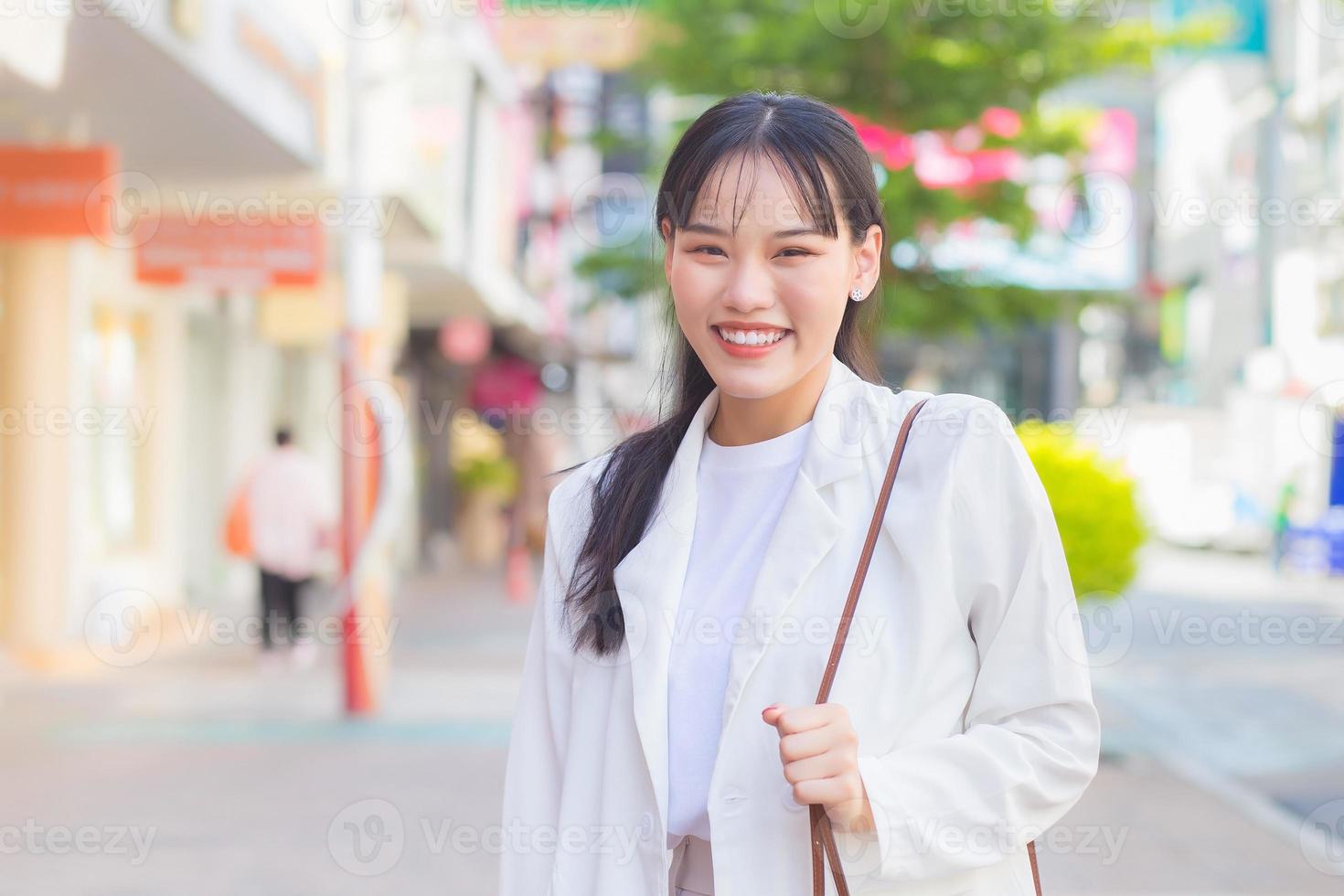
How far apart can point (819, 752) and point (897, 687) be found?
0.16 metres

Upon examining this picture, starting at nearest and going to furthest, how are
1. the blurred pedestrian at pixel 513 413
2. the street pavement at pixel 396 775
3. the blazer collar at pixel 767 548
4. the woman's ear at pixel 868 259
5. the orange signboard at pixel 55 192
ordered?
1. the blazer collar at pixel 767 548
2. the woman's ear at pixel 868 259
3. the street pavement at pixel 396 775
4. the orange signboard at pixel 55 192
5. the blurred pedestrian at pixel 513 413

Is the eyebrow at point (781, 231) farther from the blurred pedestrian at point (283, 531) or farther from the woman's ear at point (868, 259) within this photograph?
the blurred pedestrian at point (283, 531)

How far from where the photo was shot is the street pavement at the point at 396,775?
6.19 meters

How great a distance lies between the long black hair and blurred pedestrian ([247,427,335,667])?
10511 mm

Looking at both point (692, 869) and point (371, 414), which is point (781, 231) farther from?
point (371, 414)

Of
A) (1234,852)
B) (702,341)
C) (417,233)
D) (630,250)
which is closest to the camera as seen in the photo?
(702,341)

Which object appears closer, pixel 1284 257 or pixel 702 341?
pixel 702 341

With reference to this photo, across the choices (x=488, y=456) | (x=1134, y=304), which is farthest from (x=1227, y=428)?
(x=1134, y=304)

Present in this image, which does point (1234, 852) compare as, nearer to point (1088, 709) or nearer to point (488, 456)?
point (1088, 709)

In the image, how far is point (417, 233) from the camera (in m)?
17.0

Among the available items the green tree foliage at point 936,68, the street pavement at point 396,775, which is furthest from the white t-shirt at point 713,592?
the green tree foliage at point 936,68

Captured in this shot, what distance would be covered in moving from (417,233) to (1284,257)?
22049 mm

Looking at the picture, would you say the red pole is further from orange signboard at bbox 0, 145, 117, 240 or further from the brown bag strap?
the brown bag strap

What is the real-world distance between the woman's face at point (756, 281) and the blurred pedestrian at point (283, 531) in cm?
1078
